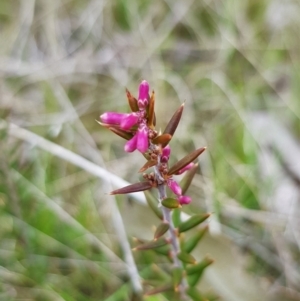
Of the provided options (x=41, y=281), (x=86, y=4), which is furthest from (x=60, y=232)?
(x=86, y=4)

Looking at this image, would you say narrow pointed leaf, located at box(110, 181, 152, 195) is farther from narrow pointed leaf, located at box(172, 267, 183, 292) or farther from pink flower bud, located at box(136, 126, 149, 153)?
narrow pointed leaf, located at box(172, 267, 183, 292)

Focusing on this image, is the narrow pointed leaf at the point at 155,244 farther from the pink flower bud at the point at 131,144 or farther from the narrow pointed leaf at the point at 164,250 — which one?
the pink flower bud at the point at 131,144

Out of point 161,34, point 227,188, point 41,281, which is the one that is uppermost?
point 161,34

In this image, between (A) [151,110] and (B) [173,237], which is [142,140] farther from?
(B) [173,237]

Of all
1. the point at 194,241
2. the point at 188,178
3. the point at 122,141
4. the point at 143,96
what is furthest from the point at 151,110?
the point at 122,141

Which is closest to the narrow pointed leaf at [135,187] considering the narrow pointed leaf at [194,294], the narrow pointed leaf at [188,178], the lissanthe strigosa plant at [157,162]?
the lissanthe strigosa plant at [157,162]

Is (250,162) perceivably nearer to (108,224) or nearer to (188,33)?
(108,224)
